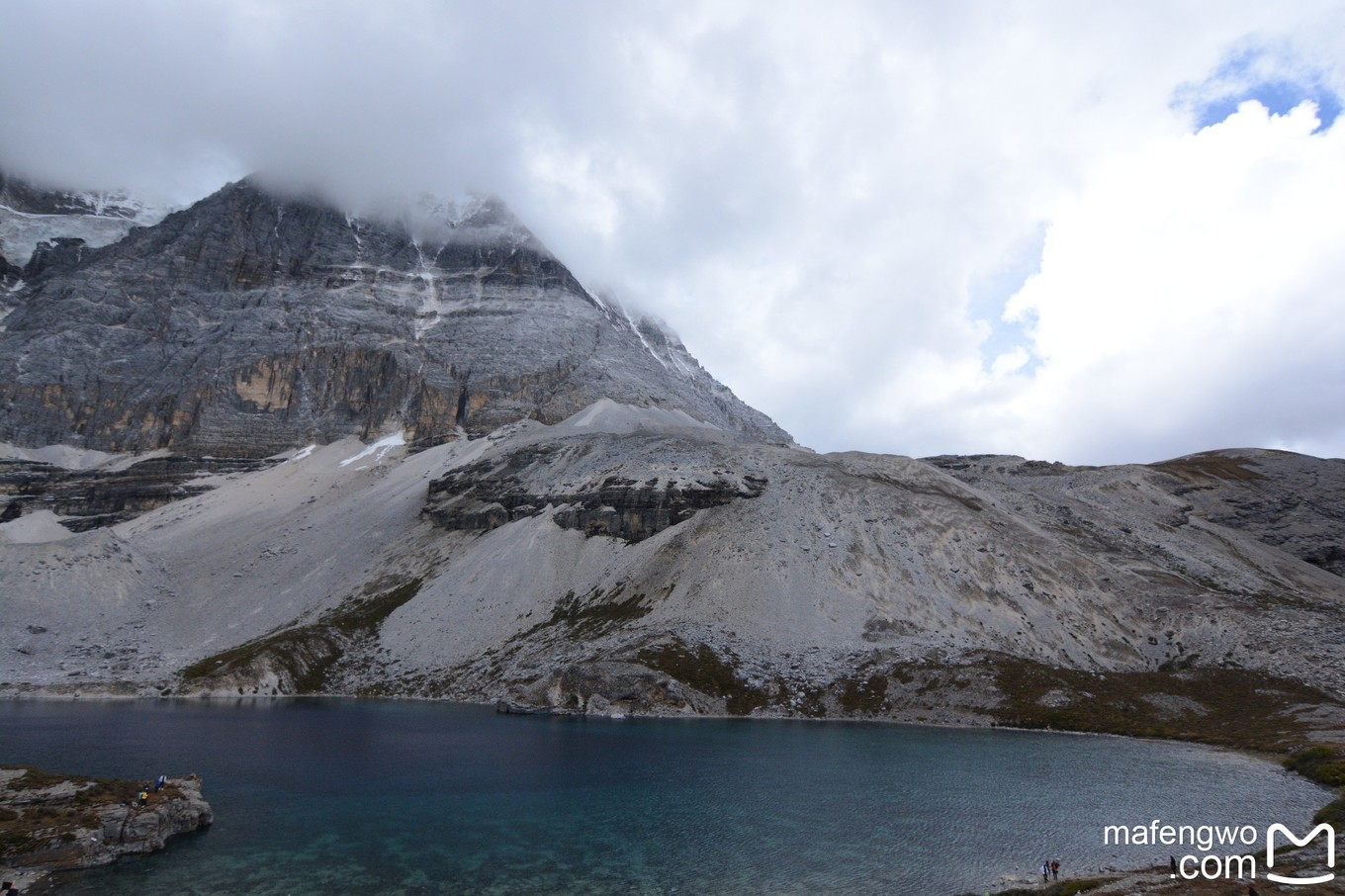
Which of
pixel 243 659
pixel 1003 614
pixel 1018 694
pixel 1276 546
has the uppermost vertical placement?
pixel 1276 546

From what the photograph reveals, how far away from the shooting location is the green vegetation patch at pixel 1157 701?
77688 millimetres

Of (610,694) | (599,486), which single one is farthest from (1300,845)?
(599,486)

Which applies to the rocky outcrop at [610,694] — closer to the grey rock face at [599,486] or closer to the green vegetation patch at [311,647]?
the green vegetation patch at [311,647]

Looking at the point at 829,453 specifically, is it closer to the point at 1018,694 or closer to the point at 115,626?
the point at 1018,694

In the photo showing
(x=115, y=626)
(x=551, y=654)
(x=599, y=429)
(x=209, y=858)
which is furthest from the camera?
(x=599, y=429)

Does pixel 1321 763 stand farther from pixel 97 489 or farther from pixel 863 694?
pixel 97 489

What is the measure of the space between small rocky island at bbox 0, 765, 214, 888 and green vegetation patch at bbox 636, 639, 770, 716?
190 feet

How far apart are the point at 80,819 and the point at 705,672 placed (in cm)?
6724

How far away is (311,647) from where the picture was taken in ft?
380

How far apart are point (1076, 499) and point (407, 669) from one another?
128931 mm

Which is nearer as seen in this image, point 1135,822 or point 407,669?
point 1135,822

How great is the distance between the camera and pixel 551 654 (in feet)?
345

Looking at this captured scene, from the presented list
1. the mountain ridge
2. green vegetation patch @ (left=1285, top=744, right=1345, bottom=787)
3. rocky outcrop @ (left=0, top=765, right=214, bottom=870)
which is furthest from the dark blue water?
the mountain ridge

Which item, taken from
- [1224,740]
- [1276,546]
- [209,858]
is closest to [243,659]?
[209,858]
